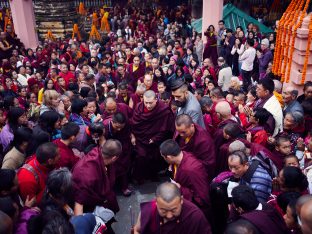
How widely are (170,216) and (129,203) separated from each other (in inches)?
95.8

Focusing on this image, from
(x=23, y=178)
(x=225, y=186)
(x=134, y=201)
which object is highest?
(x=23, y=178)

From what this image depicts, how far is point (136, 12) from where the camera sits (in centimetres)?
1861

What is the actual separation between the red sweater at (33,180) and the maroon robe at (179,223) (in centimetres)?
116

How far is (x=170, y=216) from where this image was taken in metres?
2.64

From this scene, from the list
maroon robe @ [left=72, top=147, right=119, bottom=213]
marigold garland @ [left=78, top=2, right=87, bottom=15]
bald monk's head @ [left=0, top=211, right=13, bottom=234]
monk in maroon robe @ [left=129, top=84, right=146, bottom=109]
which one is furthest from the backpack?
marigold garland @ [left=78, top=2, right=87, bottom=15]

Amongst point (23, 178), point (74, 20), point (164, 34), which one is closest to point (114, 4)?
point (74, 20)

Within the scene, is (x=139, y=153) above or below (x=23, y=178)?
below

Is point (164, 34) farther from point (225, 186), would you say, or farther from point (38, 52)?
point (225, 186)

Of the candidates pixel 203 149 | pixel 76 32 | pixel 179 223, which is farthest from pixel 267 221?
pixel 76 32

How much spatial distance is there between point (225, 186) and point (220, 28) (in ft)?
26.1

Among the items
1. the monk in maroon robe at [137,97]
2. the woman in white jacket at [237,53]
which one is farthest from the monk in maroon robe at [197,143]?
the woman in white jacket at [237,53]

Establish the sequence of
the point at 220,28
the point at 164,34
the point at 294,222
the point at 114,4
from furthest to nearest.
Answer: the point at 114,4, the point at 164,34, the point at 220,28, the point at 294,222

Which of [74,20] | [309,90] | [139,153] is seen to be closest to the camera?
[309,90]

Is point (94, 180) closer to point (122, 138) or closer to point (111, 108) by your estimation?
point (122, 138)
